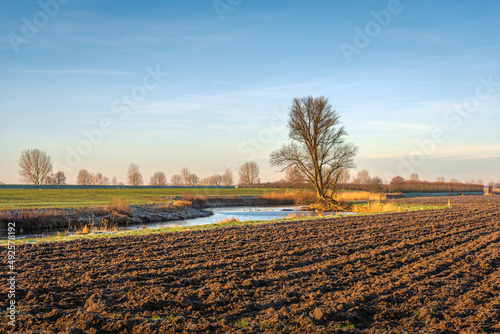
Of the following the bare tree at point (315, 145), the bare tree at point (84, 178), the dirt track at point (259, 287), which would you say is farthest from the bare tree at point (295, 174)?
the bare tree at point (84, 178)

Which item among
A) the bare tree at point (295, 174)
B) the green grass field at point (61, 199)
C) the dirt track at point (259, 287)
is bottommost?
the dirt track at point (259, 287)

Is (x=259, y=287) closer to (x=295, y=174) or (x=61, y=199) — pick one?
(x=295, y=174)

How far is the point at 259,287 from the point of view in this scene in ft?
28.8

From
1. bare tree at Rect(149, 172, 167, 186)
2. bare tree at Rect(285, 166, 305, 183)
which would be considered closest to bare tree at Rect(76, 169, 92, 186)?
bare tree at Rect(149, 172, 167, 186)

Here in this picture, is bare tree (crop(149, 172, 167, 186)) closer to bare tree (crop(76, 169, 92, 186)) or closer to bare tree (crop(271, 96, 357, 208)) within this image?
bare tree (crop(76, 169, 92, 186))

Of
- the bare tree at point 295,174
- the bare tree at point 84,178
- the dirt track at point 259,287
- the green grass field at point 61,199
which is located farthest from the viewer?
the bare tree at point 84,178

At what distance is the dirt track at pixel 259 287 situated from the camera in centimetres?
666

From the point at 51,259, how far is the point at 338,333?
932cm

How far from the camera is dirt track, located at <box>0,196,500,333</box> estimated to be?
6.66 meters

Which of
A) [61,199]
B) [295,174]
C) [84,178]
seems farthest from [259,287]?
[84,178]

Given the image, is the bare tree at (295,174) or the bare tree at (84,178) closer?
the bare tree at (295,174)

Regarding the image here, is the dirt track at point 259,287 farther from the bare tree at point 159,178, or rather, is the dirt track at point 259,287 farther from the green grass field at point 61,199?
the bare tree at point 159,178

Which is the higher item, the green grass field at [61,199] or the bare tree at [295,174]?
the bare tree at [295,174]

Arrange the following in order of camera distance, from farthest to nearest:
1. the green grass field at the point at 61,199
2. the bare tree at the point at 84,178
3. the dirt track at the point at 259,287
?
the bare tree at the point at 84,178
the green grass field at the point at 61,199
the dirt track at the point at 259,287
